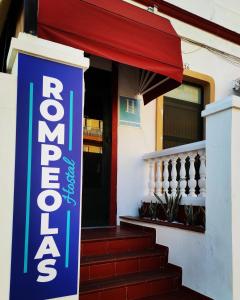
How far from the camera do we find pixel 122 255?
3941mm

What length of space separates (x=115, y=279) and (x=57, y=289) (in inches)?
49.3

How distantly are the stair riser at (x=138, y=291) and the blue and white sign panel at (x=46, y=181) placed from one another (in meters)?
0.80

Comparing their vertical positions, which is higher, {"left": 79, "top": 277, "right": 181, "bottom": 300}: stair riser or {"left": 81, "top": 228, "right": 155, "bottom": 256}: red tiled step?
{"left": 81, "top": 228, "right": 155, "bottom": 256}: red tiled step

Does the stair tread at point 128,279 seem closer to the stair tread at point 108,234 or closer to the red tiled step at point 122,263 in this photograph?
the red tiled step at point 122,263

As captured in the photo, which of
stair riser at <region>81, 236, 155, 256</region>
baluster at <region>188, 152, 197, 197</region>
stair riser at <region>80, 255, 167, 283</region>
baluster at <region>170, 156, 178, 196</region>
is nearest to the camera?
stair riser at <region>80, 255, 167, 283</region>

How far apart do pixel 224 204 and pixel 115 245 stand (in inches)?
62.2

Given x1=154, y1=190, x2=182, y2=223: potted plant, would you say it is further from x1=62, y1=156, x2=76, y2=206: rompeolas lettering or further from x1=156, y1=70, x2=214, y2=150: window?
x1=62, y1=156, x2=76, y2=206: rompeolas lettering

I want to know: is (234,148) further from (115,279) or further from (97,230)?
(97,230)

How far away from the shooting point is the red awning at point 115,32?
3393 mm

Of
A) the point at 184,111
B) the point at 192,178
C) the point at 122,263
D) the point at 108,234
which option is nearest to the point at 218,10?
the point at 184,111

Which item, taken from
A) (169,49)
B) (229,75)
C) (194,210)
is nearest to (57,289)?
(194,210)

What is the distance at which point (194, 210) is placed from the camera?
4223mm

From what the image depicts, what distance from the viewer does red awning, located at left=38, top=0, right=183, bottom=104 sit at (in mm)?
3393

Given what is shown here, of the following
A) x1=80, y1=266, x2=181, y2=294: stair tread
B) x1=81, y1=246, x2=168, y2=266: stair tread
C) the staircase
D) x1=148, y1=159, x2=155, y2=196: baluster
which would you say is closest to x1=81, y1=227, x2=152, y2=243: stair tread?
the staircase
